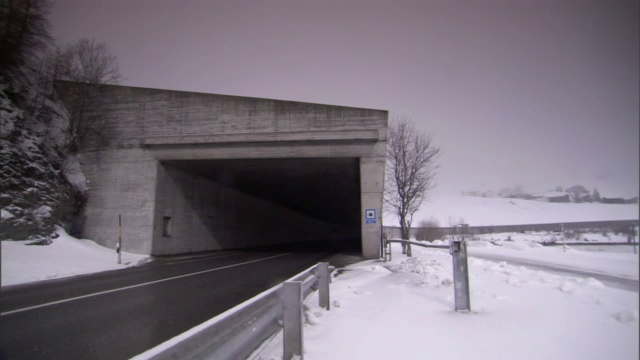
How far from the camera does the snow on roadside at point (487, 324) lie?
1.58 m

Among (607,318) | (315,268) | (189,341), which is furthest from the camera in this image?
(315,268)

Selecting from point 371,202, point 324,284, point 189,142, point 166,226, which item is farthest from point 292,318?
point 166,226

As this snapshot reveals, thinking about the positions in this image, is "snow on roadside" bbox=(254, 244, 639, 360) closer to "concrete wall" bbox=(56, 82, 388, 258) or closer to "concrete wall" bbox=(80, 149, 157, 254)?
"concrete wall" bbox=(56, 82, 388, 258)

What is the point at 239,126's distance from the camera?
18.1 m

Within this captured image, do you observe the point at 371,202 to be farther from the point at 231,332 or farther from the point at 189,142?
the point at 231,332

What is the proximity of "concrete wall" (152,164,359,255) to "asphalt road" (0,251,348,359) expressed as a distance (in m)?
9.47

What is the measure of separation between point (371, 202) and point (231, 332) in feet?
52.8

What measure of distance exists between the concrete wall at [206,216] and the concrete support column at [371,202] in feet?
33.4

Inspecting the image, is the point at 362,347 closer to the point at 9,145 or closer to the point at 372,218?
the point at 9,145

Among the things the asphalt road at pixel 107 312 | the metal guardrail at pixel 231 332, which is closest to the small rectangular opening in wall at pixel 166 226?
the asphalt road at pixel 107 312

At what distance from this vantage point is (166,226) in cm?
1894

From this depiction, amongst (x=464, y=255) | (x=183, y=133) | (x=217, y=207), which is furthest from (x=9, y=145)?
(x=217, y=207)

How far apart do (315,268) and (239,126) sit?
1417cm

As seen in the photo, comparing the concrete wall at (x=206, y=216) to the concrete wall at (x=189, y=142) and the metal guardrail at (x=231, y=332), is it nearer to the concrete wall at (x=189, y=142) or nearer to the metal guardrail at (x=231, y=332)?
the concrete wall at (x=189, y=142)
